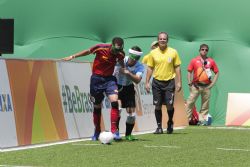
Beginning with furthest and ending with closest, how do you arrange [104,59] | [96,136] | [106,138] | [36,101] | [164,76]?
1. [164,76]
2. [96,136]
3. [104,59]
4. [36,101]
5. [106,138]

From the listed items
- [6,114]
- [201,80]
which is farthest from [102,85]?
[201,80]

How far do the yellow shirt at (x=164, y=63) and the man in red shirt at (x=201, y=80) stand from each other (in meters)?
4.49

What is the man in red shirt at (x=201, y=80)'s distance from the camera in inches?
777

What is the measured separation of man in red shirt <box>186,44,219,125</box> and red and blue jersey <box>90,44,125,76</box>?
742cm

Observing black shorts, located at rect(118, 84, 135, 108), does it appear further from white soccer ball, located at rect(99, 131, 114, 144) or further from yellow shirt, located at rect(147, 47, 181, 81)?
yellow shirt, located at rect(147, 47, 181, 81)

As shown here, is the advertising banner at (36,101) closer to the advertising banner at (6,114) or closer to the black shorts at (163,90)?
the advertising banner at (6,114)

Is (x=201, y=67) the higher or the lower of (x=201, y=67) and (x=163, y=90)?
the higher

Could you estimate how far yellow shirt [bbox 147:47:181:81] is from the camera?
593 inches

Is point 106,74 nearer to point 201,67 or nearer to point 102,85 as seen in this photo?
point 102,85

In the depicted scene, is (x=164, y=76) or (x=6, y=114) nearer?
(x=6, y=114)

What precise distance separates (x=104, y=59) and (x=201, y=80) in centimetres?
791

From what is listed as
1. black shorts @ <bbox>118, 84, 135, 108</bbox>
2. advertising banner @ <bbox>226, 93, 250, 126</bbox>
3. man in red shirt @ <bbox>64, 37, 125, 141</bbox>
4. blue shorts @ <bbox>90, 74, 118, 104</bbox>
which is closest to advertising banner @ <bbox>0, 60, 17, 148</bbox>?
man in red shirt @ <bbox>64, 37, 125, 141</bbox>

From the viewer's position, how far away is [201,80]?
19953mm

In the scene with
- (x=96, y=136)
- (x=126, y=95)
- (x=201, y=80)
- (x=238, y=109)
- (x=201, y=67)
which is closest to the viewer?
(x=96, y=136)
